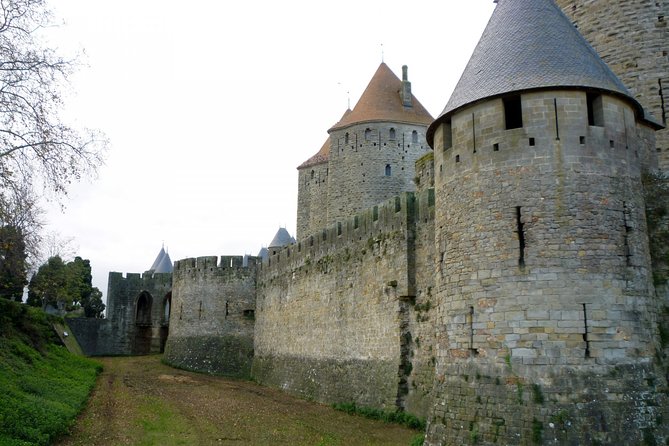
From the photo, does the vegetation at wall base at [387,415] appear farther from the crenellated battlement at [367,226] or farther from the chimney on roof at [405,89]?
the chimney on roof at [405,89]

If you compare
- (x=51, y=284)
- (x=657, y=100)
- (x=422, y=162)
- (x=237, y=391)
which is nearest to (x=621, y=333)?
(x=657, y=100)

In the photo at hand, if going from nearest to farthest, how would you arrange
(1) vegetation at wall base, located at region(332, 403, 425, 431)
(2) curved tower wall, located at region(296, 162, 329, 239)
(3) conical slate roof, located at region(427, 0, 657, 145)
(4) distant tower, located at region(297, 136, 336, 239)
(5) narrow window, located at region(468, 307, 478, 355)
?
(5) narrow window, located at region(468, 307, 478, 355) → (3) conical slate roof, located at region(427, 0, 657, 145) → (1) vegetation at wall base, located at region(332, 403, 425, 431) → (2) curved tower wall, located at region(296, 162, 329, 239) → (4) distant tower, located at region(297, 136, 336, 239)

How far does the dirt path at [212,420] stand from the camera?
543 inches

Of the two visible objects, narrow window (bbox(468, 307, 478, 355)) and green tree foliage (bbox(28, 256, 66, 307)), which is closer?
narrow window (bbox(468, 307, 478, 355))

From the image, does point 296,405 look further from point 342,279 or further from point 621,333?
point 621,333

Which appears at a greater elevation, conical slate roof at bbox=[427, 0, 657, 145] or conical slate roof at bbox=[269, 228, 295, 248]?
conical slate roof at bbox=[269, 228, 295, 248]

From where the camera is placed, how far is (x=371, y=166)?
32875 millimetres

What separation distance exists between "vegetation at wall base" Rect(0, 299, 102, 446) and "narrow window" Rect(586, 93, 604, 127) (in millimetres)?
11270

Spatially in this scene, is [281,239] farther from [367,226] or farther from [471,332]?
[471,332]

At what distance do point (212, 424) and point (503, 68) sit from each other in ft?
34.5

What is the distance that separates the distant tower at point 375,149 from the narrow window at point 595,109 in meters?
20.7

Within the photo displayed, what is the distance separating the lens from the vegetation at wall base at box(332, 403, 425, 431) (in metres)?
15.2

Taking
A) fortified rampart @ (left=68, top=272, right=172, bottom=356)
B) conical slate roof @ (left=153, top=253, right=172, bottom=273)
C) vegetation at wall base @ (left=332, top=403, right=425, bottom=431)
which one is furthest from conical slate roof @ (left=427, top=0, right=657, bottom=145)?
conical slate roof @ (left=153, top=253, right=172, bottom=273)

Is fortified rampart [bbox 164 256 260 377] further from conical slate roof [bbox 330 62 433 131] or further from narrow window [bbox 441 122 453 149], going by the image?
narrow window [bbox 441 122 453 149]
